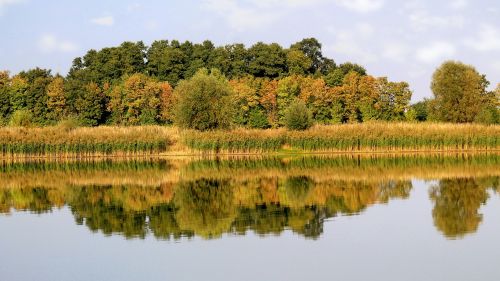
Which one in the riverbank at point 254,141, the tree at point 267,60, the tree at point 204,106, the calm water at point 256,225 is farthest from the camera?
the tree at point 267,60

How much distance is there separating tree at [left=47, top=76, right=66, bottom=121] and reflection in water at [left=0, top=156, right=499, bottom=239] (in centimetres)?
3830

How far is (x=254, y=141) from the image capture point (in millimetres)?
52344

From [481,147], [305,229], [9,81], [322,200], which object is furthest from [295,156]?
[9,81]

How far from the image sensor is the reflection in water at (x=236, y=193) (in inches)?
784

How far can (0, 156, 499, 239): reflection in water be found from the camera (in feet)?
65.3

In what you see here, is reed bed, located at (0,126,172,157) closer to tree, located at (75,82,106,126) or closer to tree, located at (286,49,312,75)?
tree, located at (75,82,106,126)

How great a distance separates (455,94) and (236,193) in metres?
49.4

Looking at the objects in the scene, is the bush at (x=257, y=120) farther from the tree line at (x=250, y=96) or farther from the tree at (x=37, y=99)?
the tree at (x=37, y=99)

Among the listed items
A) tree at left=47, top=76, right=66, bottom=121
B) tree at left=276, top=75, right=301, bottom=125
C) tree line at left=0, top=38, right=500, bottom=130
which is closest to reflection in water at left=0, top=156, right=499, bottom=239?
tree line at left=0, top=38, right=500, bottom=130

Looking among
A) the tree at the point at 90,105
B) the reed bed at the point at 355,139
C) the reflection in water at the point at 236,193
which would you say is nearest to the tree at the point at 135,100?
the tree at the point at 90,105

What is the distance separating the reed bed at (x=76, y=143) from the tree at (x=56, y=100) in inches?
1108

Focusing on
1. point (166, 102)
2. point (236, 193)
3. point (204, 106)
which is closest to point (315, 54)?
point (166, 102)

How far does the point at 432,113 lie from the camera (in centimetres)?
7288

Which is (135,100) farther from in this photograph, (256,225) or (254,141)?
(256,225)
